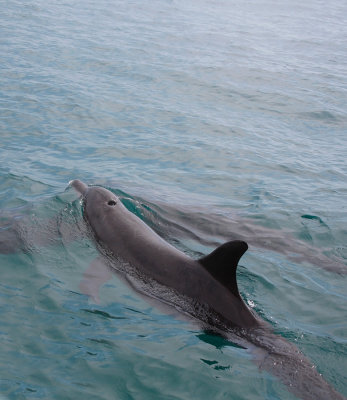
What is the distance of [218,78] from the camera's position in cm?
2667

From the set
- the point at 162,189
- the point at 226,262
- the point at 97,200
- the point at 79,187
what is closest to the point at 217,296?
the point at 226,262

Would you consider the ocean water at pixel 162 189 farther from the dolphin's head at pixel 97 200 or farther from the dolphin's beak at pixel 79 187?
the dolphin's head at pixel 97 200

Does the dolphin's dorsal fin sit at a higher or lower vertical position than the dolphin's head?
higher

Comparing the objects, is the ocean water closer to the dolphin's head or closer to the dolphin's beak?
the dolphin's beak

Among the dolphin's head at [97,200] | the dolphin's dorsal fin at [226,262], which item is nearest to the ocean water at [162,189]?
the dolphin's head at [97,200]

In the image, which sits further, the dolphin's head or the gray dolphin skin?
the dolphin's head

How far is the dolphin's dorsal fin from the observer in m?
7.28

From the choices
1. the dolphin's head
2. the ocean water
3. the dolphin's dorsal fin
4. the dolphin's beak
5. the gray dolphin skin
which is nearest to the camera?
the gray dolphin skin

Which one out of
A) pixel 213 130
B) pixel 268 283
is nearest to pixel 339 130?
pixel 213 130

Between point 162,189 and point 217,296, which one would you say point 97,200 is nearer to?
point 162,189

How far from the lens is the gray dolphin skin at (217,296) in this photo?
683 cm

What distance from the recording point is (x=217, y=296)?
7.60 meters

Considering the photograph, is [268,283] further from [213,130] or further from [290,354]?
[213,130]

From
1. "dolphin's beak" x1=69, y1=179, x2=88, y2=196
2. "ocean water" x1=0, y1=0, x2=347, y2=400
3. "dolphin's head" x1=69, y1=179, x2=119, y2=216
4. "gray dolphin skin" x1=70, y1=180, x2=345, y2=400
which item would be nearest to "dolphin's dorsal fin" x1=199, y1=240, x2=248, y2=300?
"gray dolphin skin" x1=70, y1=180, x2=345, y2=400
